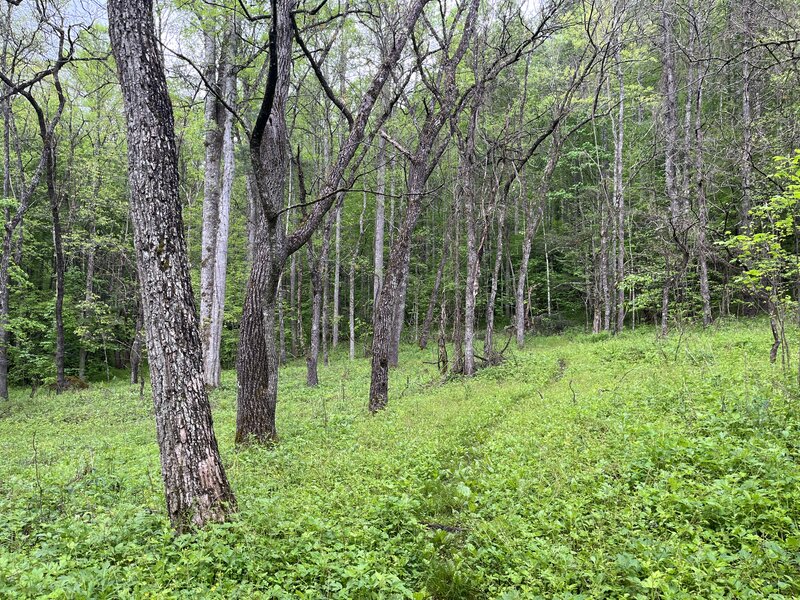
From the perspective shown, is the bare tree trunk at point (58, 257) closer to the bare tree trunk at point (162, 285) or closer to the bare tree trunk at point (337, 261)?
the bare tree trunk at point (337, 261)

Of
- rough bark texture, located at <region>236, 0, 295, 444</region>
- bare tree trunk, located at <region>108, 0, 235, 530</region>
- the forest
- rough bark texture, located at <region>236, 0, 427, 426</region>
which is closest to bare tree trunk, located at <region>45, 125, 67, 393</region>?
the forest

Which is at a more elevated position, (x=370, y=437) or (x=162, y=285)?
(x=162, y=285)

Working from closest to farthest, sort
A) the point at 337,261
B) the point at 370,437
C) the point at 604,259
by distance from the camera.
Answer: the point at 370,437 → the point at 604,259 → the point at 337,261

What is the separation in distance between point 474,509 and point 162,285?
352cm

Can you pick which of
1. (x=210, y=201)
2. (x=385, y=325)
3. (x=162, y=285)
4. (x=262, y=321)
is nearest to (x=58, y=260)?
(x=210, y=201)

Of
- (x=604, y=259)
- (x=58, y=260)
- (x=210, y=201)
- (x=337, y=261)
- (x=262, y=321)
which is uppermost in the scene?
(x=210, y=201)

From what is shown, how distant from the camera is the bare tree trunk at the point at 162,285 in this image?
3.80 metres

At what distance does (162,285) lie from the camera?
3.81m

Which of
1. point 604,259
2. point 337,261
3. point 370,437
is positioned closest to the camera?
point 370,437

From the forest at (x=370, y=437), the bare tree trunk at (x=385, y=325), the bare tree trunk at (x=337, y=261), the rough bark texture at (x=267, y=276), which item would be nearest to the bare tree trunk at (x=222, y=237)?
the forest at (x=370, y=437)

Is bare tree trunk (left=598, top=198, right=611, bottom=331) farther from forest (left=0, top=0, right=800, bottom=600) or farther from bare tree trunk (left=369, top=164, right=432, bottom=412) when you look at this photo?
bare tree trunk (left=369, top=164, right=432, bottom=412)

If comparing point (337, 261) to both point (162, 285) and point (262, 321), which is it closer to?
point (262, 321)

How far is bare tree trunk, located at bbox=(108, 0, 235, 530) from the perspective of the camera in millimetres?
3803

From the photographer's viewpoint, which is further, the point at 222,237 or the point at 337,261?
the point at 337,261
